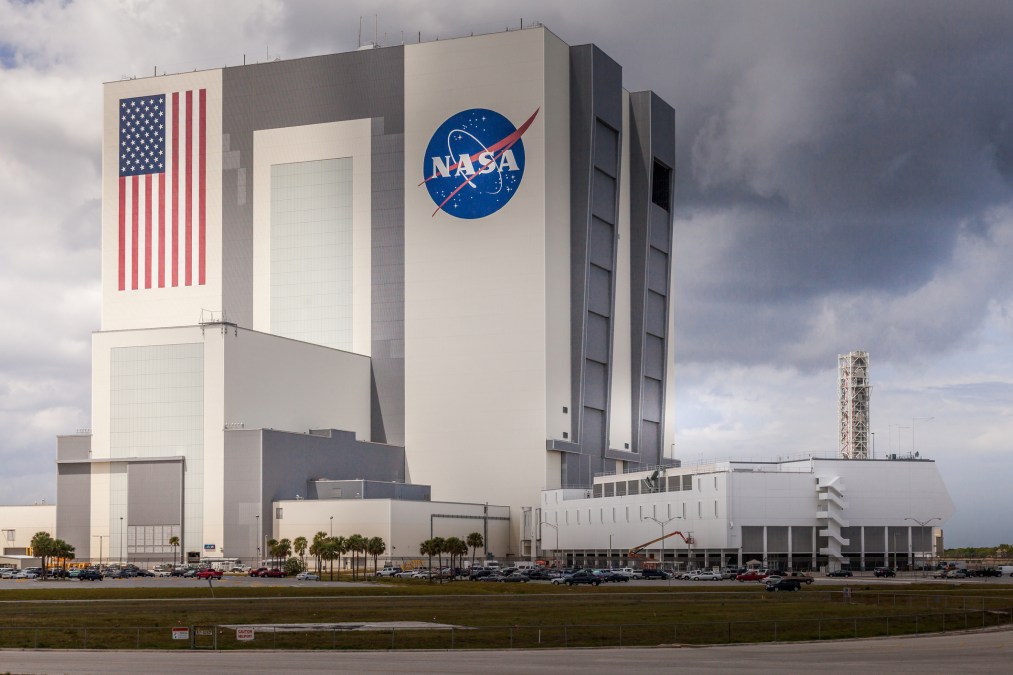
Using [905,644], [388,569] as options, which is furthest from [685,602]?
[388,569]

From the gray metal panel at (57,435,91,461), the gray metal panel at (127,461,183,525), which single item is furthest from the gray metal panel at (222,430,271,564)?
the gray metal panel at (57,435,91,461)

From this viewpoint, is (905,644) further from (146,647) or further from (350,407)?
(350,407)

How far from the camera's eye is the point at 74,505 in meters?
165

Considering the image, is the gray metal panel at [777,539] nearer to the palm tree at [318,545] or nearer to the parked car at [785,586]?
the parked car at [785,586]

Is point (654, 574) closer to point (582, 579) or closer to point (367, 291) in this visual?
point (582, 579)

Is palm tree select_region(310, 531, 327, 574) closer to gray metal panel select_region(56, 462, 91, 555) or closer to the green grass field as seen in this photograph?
the green grass field

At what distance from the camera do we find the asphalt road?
46344 mm

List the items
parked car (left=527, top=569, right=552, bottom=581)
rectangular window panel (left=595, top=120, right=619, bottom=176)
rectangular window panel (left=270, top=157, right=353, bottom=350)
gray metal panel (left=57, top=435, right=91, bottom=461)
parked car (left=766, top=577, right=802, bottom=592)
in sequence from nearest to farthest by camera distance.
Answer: parked car (left=766, top=577, right=802, bottom=592)
parked car (left=527, top=569, right=552, bottom=581)
gray metal panel (left=57, top=435, right=91, bottom=461)
rectangular window panel (left=595, top=120, right=619, bottom=176)
rectangular window panel (left=270, top=157, right=353, bottom=350)

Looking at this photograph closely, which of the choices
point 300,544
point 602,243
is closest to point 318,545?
point 300,544

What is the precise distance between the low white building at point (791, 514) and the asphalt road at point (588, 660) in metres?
91.5

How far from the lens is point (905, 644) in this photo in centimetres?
5409

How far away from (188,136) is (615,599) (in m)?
126

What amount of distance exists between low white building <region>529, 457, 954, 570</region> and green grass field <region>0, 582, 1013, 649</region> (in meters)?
36.1

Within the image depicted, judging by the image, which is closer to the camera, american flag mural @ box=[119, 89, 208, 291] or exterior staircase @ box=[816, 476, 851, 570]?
exterior staircase @ box=[816, 476, 851, 570]
